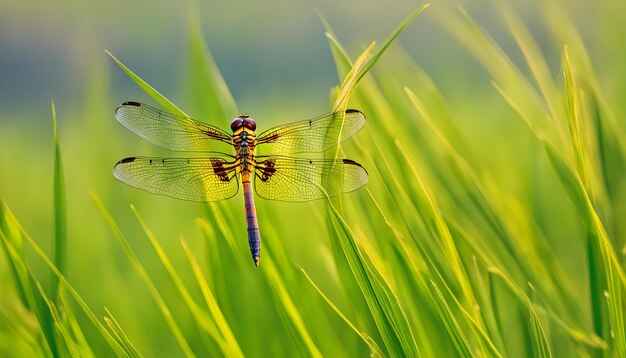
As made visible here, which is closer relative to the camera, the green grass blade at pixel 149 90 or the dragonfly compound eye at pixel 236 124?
the green grass blade at pixel 149 90

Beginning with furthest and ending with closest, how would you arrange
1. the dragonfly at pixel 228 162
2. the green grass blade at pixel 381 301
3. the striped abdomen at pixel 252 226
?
the dragonfly at pixel 228 162 → the striped abdomen at pixel 252 226 → the green grass blade at pixel 381 301

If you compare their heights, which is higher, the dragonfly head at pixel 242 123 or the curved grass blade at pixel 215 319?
the dragonfly head at pixel 242 123

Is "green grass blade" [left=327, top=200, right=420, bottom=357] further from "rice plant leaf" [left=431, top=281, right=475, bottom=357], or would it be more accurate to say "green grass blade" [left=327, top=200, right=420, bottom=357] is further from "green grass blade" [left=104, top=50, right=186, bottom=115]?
"green grass blade" [left=104, top=50, right=186, bottom=115]

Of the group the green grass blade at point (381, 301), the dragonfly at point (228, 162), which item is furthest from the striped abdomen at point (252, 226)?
the green grass blade at point (381, 301)

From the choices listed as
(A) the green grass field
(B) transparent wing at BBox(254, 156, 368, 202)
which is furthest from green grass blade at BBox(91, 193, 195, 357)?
(B) transparent wing at BBox(254, 156, 368, 202)

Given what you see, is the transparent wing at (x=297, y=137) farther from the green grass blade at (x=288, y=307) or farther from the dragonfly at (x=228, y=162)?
the green grass blade at (x=288, y=307)

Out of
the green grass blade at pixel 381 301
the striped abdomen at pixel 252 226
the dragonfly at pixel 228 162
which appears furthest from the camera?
the dragonfly at pixel 228 162

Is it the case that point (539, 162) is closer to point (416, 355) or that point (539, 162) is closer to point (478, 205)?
point (478, 205)

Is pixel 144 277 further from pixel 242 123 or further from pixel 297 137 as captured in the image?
pixel 297 137
